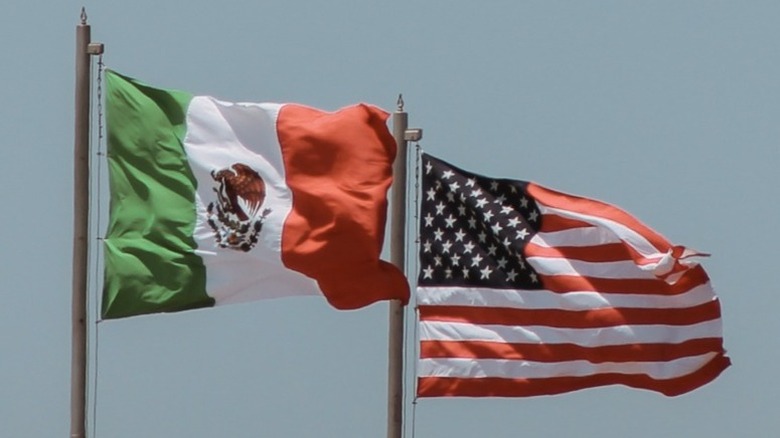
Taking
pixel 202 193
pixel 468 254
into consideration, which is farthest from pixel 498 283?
pixel 202 193

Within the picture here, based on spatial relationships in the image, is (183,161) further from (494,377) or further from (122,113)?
(494,377)

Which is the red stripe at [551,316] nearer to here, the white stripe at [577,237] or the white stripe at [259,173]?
the white stripe at [577,237]

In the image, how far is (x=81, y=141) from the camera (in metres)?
42.0

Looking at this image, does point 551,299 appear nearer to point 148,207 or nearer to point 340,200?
point 340,200

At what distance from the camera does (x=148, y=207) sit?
42062 millimetres

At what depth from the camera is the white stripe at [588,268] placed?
144 feet

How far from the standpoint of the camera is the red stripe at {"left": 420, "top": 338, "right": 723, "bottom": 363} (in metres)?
43.9

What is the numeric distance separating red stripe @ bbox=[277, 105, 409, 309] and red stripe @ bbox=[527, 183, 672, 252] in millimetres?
2458

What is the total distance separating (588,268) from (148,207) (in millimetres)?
5791

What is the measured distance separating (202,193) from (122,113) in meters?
1.35

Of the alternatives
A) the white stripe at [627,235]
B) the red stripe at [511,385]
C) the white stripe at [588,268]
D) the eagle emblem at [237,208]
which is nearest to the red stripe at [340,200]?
the eagle emblem at [237,208]

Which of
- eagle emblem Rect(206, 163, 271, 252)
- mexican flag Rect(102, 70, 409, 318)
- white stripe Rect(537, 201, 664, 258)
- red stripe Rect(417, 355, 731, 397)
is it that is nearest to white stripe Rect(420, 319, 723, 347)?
red stripe Rect(417, 355, 731, 397)

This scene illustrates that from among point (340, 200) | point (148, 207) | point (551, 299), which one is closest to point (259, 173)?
point (340, 200)

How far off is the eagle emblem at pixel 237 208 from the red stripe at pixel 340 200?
1.24ft
